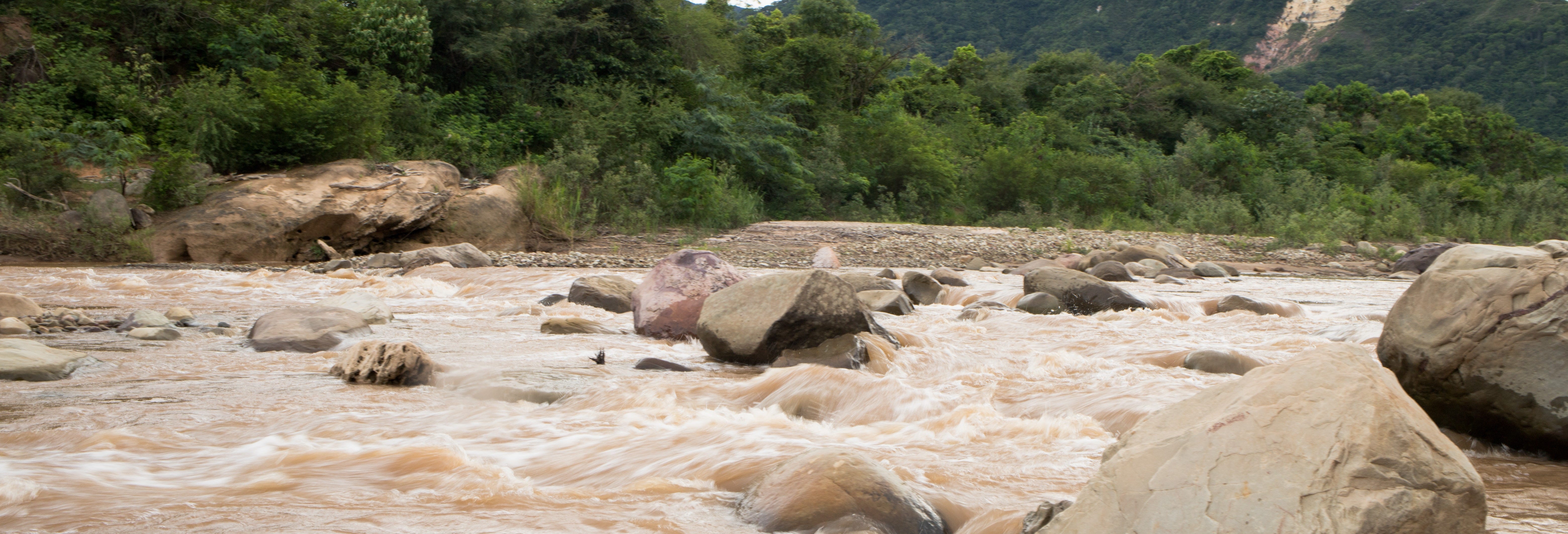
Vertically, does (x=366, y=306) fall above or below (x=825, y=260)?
above

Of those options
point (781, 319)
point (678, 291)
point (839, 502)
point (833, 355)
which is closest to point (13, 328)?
point (678, 291)

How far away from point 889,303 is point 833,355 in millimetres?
2469

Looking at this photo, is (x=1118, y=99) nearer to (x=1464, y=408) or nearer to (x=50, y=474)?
(x=1464, y=408)

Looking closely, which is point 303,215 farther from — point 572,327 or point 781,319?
point 781,319

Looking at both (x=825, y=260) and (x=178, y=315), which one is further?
(x=825, y=260)

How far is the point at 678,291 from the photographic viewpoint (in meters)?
6.21

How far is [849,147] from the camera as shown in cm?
2170

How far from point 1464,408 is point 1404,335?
317 millimetres

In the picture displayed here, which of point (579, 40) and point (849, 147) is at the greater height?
point (579, 40)

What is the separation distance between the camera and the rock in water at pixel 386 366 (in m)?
4.28

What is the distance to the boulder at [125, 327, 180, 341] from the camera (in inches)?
214

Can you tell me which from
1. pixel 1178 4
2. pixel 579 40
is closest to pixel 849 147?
pixel 579 40

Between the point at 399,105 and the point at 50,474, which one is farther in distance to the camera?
the point at 399,105

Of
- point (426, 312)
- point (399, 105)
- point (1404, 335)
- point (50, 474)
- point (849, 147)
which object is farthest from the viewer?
point (849, 147)
